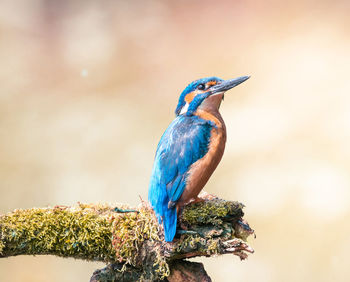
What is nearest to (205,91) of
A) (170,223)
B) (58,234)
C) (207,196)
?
(207,196)

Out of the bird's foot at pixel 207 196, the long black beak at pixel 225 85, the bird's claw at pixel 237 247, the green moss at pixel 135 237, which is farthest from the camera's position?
the bird's foot at pixel 207 196

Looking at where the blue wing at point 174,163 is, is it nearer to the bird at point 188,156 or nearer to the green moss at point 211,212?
the bird at point 188,156

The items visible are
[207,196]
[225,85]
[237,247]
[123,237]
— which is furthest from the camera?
[207,196]

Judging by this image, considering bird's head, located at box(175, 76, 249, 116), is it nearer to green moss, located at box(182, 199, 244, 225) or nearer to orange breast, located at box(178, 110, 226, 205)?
orange breast, located at box(178, 110, 226, 205)

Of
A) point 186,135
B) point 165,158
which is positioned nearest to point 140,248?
point 165,158

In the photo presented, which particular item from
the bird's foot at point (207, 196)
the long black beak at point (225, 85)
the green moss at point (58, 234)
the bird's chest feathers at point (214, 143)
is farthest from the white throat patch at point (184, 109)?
the green moss at point (58, 234)

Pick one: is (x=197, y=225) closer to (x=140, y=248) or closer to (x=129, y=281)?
(x=140, y=248)

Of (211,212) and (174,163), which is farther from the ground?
(174,163)

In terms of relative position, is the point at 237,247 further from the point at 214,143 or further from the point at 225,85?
the point at 225,85

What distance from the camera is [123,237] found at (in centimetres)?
354

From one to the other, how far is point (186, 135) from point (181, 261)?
1111 millimetres

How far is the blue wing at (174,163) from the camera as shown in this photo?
353cm

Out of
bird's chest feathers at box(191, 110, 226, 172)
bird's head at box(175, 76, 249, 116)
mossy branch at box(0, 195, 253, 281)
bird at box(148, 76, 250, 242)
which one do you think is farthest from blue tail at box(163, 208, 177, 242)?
bird's head at box(175, 76, 249, 116)

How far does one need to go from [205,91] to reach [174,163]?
2.45 feet
